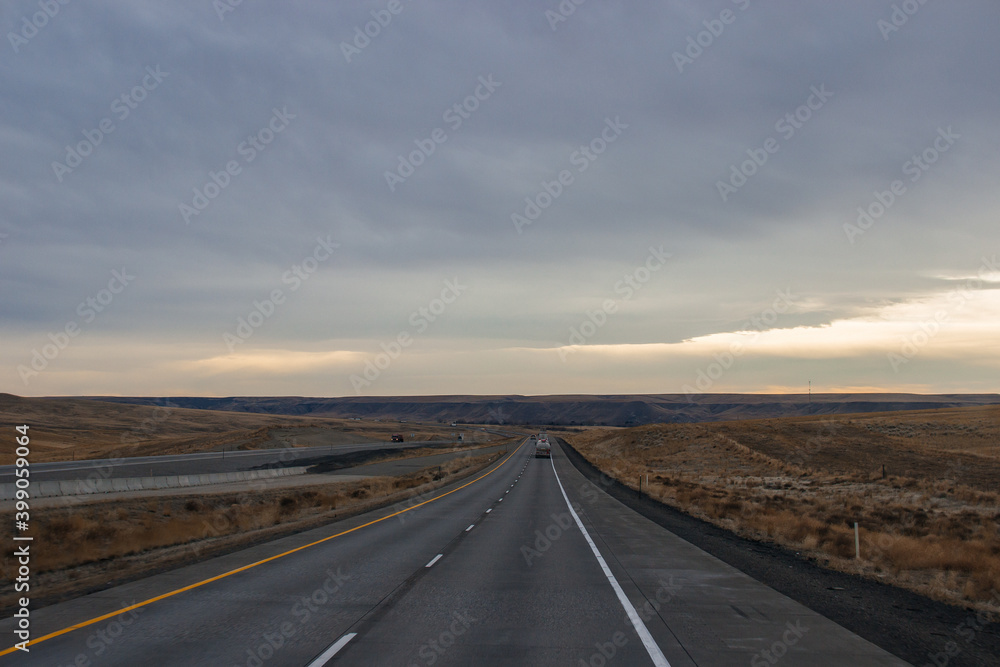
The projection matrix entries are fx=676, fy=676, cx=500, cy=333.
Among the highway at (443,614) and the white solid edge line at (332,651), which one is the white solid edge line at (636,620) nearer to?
the highway at (443,614)

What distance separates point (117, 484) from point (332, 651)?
31903 millimetres

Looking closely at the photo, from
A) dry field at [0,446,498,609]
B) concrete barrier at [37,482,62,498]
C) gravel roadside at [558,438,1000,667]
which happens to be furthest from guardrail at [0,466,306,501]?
gravel roadside at [558,438,1000,667]

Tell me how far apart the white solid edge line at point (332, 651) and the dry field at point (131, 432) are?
67.8m

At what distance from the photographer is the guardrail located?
29797 mm

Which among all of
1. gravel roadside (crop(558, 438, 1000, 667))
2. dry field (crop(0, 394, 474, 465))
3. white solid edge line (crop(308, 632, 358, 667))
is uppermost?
white solid edge line (crop(308, 632, 358, 667))

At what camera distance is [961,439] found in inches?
3219

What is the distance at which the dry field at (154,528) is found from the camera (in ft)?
46.1

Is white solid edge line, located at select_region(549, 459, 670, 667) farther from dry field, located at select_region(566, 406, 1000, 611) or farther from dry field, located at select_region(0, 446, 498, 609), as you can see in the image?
dry field, located at select_region(0, 446, 498, 609)

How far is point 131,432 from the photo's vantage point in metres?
139

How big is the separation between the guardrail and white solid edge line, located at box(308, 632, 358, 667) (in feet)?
89.3

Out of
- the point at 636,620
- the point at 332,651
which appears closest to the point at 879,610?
the point at 636,620

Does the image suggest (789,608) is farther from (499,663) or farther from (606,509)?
(606,509)

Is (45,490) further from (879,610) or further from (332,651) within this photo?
(879,610)

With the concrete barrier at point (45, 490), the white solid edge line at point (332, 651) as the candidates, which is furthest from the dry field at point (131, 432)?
the white solid edge line at point (332, 651)
